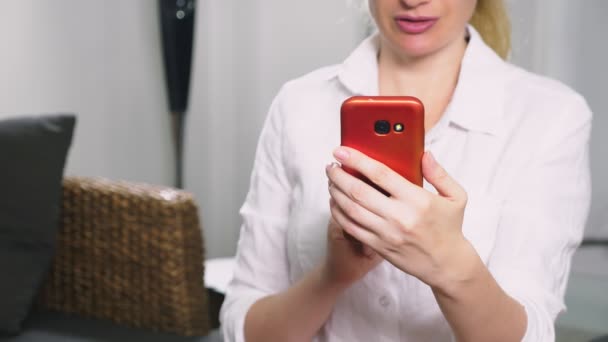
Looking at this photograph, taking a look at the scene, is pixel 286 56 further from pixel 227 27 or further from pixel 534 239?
pixel 534 239

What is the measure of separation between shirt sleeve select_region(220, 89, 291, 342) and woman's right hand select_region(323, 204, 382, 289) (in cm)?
14

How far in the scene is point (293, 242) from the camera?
0.85 m

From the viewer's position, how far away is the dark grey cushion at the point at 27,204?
1.36 metres

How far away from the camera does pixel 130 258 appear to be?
142 cm

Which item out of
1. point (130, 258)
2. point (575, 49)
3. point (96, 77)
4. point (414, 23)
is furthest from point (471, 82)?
point (96, 77)

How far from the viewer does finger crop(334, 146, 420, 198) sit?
0.56 m

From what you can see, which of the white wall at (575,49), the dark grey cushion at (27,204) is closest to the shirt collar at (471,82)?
the dark grey cushion at (27,204)

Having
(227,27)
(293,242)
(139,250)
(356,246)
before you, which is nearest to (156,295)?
(139,250)

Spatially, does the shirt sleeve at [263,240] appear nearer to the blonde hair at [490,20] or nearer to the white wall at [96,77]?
the blonde hair at [490,20]

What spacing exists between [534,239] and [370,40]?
0.31m

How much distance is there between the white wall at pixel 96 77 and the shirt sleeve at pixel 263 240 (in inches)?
41.3

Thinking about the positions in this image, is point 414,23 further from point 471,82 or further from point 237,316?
point 237,316

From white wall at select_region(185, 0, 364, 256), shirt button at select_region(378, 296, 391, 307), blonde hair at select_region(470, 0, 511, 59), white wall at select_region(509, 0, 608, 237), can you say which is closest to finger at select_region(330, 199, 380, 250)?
shirt button at select_region(378, 296, 391, 307)

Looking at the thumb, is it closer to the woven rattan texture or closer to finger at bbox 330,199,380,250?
finger at bbox 330,199,380,250
